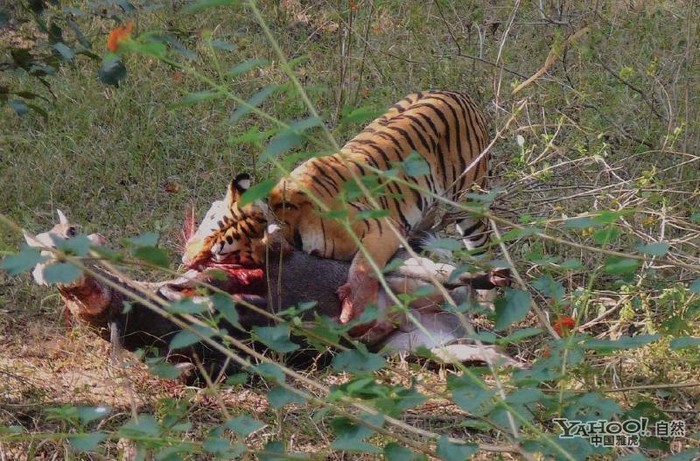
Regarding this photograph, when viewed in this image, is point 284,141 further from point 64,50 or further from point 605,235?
point 64,50

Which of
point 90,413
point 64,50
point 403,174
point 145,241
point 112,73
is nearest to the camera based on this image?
point 145,241

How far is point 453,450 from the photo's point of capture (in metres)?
1.96

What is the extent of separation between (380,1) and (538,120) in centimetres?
168

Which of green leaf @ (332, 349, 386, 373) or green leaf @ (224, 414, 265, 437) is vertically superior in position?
green leaf @ (332, 349, 386, 373)

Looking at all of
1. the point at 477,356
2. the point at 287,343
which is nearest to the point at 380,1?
the point at 477,356

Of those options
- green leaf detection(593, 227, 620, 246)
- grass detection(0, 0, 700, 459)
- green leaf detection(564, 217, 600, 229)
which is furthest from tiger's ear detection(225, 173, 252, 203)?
green leaf detection(564, 217, 600, 229)

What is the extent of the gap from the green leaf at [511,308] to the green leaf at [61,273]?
2.62ft

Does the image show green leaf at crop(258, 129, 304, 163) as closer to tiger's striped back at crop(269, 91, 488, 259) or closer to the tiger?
the tiger

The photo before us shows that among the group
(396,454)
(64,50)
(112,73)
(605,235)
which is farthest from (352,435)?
(64,50)

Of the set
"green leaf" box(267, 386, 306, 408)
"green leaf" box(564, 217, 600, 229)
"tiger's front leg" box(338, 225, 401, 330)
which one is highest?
"green leaf" box(564, 217, 600, 229)

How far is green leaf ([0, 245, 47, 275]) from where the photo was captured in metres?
1.74

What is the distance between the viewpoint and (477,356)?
3795 millimetres

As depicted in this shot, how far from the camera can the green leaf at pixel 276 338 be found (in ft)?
6.97

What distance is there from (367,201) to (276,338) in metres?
2.36
